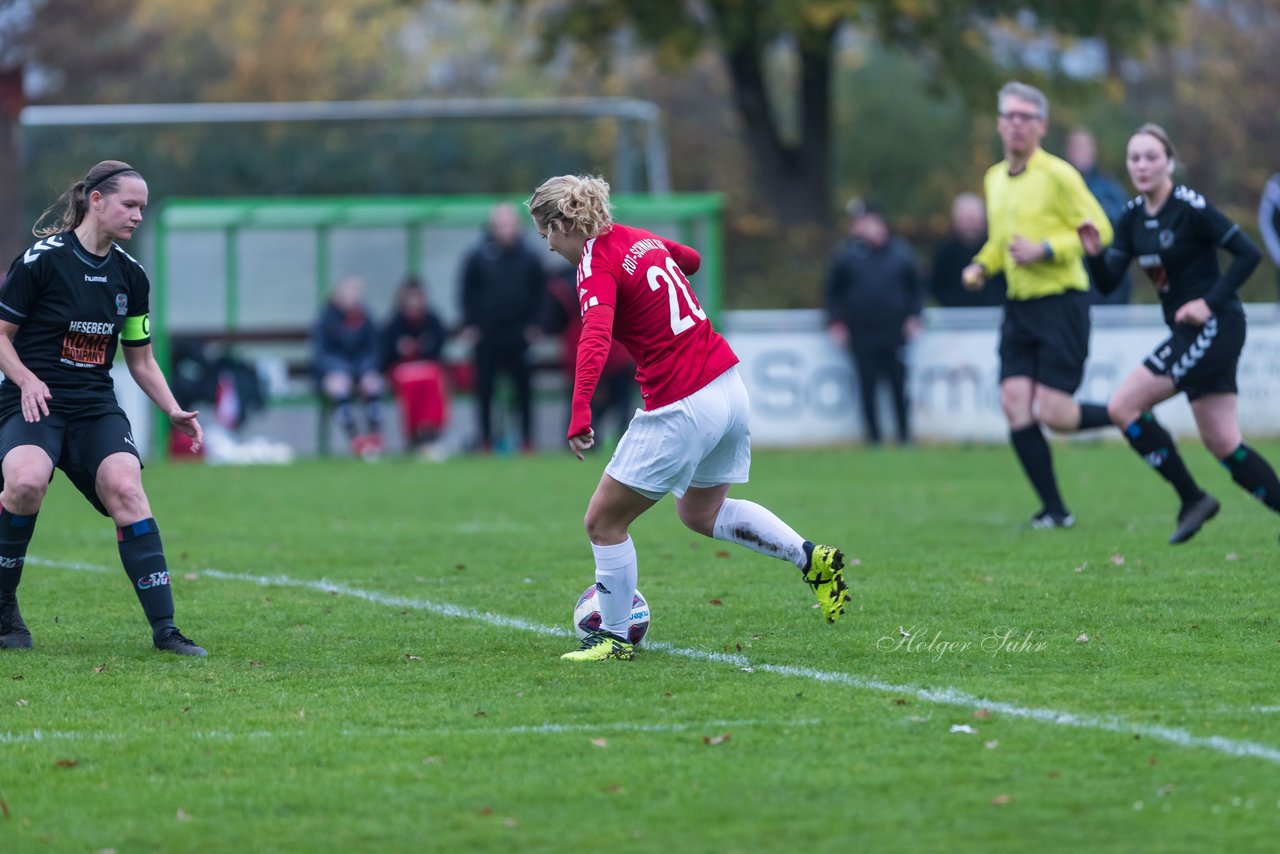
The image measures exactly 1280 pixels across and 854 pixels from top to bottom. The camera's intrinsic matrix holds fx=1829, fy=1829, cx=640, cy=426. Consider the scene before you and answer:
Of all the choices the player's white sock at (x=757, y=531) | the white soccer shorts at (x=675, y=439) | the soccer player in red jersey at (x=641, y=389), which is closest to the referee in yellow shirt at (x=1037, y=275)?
the player's white sock at (x=757, y=531)

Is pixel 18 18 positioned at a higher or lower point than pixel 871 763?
higher

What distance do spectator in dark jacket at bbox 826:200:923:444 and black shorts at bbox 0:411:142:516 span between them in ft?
38.3

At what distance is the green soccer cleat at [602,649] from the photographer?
6496mm

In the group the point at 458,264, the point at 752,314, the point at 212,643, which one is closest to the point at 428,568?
the point at 212,643

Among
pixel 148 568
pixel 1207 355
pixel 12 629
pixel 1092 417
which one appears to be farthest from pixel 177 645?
pixel 1092 417

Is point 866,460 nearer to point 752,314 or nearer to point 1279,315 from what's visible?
point 752,314

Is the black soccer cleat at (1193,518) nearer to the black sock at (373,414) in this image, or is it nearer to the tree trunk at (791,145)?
the black sock at (373,414)

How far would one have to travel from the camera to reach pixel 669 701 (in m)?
5.71

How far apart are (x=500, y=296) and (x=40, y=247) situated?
442 inches

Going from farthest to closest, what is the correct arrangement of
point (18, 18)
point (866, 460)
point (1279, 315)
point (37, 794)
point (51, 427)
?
point (18, 18)
point (1279, 315)
point (866, 460)
point (51, 427)
point (37, 794)

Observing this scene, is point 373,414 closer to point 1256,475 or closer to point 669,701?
point 1256,475

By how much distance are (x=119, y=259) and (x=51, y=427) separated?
0.70 metres

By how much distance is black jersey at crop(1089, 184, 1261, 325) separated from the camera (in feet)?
28.8

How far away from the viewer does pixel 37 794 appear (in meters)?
4.74
